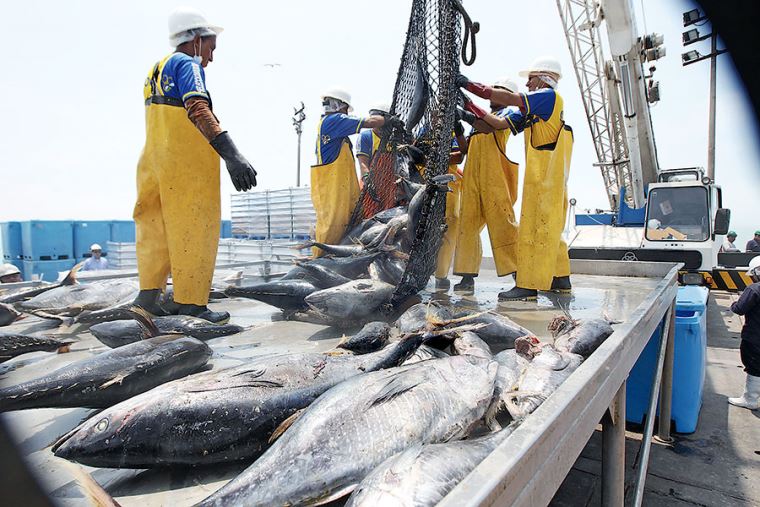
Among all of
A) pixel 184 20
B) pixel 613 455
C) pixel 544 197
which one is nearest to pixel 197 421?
pixel 613 455

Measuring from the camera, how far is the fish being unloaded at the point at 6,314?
10.6 ft

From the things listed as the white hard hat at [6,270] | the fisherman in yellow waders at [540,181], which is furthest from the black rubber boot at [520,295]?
the white hard hat at [6,270]

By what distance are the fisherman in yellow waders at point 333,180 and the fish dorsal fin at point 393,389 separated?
3415mm

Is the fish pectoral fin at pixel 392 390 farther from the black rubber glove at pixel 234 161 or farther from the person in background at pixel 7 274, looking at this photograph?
the person in background at pixel 7 274

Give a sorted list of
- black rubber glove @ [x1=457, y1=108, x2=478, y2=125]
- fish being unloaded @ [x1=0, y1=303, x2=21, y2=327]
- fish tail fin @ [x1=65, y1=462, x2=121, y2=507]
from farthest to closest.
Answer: black rubber glove @ [x1=457, y1=108, x2=478, y2=125] → fish being unloaded @ [x1=0, y1=303, x2=21, y2=327] → fish tail fin @ [x1=65, y1=462, x2=121, y2=507]

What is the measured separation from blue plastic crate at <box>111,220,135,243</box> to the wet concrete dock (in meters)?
9.38

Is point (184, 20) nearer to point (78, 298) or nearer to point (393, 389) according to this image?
point (78, 298)

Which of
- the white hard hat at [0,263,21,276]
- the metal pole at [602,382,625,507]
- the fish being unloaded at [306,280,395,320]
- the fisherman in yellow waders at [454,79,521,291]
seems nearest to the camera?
the metal pole at [602,382,625,507]

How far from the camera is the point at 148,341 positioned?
84.4 inches

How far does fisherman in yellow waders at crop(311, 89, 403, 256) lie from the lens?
16.5ft

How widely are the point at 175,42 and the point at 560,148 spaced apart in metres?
3.41

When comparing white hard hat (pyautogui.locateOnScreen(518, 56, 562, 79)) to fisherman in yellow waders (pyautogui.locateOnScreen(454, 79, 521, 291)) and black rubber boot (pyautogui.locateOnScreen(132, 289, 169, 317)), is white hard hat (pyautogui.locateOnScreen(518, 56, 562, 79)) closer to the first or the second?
fisherman in yellow waders (pyautogui.locateOnScreen(454, 79, 521, 291))

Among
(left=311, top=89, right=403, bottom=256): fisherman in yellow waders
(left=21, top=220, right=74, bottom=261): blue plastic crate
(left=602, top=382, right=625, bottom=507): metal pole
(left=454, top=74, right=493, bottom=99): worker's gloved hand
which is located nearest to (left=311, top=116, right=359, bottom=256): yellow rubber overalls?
(left=311, top=89, right=403, bottom=256): fisherman in yellow waders

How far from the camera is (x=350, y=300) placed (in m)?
3.03
